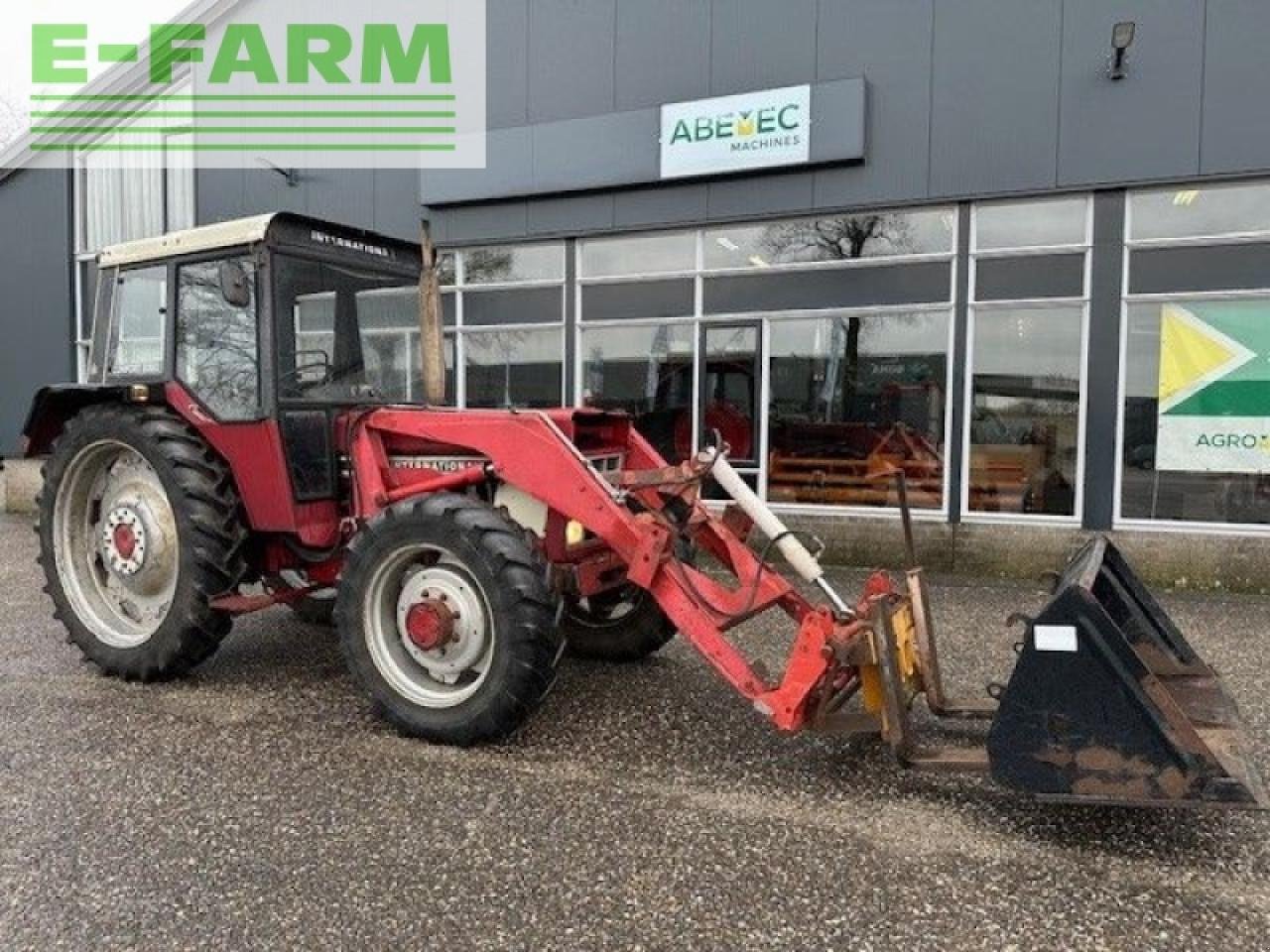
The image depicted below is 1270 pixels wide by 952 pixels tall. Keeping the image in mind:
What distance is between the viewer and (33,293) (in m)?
14.4

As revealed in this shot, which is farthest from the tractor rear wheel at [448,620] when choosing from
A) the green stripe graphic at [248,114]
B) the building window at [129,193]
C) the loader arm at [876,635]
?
the building window at [129,193]

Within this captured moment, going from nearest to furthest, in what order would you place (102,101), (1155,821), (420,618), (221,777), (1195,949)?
(1195,949) → (1155,821) → (221,777) → (420,618) → (102,101)

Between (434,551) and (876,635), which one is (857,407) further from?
(876,635)

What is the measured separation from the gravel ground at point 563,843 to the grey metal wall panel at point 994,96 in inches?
210

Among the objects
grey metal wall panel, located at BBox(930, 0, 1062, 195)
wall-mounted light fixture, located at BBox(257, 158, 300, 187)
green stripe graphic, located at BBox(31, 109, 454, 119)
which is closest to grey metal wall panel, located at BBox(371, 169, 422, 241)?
green stripe graphic, located at BBox(31, 109, 454, 119)

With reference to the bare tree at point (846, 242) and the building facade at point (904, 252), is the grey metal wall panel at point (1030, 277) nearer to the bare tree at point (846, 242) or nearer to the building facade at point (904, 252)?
the building facade at point (904, 252)

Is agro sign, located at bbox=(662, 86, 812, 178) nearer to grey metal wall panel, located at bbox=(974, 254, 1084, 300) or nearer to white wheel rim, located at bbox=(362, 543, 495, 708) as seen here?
grey metal wall panel, located at bbox=(974, 254, 1084, 300)

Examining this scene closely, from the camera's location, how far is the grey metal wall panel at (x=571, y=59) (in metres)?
9.91

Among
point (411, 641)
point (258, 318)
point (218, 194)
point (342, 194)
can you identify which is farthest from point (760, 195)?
point (218, 194)

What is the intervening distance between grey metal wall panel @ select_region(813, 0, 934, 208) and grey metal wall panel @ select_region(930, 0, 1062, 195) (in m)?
0.13

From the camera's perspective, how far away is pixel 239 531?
4.99m

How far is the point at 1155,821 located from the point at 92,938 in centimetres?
356

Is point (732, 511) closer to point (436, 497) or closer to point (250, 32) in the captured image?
point (436, 497)

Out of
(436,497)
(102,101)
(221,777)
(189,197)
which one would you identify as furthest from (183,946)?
(102,101)
